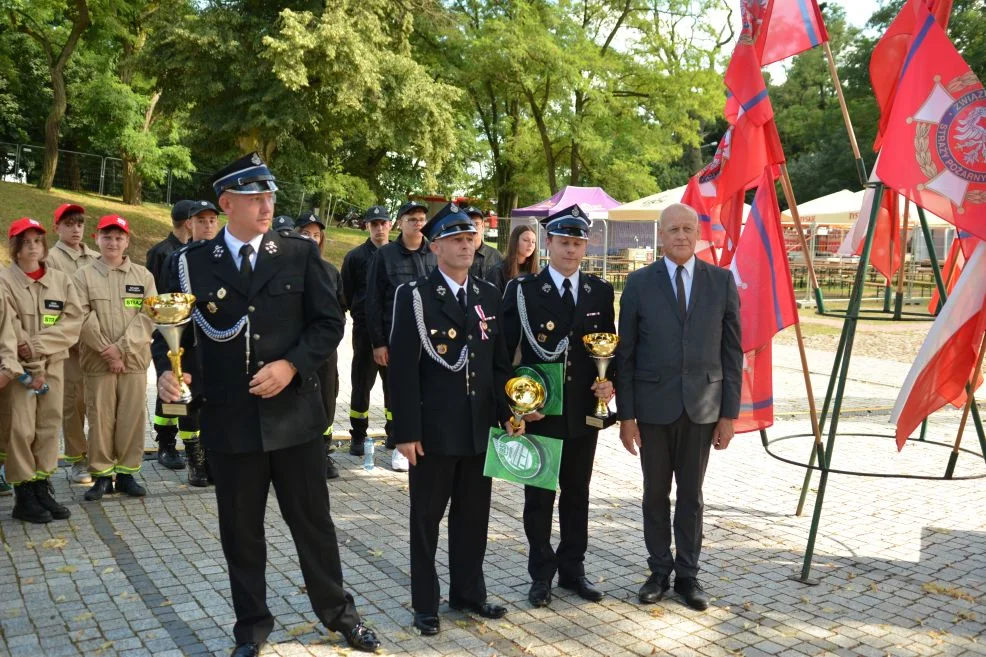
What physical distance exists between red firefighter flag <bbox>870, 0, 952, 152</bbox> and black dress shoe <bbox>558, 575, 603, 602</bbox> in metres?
3.26

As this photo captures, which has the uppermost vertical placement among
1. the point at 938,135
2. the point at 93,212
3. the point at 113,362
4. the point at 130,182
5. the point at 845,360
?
the point at 130,182

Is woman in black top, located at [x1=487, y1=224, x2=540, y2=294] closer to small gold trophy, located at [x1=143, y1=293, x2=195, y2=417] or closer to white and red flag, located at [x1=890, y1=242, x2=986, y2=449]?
white and red flag, located at [x1=890, y1=242, x2=986, y2=449]

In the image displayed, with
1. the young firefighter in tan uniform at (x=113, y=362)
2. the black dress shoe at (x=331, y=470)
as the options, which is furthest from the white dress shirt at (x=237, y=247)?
the black dress shoe at (x=331, y=470)

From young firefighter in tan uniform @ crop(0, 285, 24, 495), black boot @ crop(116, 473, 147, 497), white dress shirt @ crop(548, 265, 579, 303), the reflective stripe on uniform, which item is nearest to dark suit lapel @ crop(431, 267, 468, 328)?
white dress shirt @ crop(548, 265, 579, 303)

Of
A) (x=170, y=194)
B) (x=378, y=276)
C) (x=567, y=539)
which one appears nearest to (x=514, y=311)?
(x=567, y=539)

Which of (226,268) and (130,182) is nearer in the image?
(226,268)

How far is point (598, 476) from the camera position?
26.1ft

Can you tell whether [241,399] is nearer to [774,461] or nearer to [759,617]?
[759,617]

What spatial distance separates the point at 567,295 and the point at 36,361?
3837mm

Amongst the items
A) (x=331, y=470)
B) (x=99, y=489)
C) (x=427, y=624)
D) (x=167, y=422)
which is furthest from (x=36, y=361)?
(x=427, y=624)

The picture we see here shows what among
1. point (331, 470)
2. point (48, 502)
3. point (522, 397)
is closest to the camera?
point (522, 397)

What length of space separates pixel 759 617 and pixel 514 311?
2.08 m

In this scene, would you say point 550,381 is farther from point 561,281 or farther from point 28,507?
point 28,507

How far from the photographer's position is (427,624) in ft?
15.0
